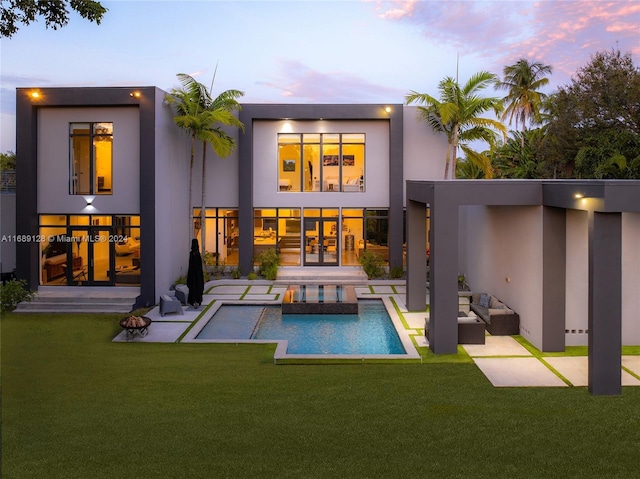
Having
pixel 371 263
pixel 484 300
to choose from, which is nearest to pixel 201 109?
pixel 371 263

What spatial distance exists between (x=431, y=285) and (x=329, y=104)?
12360mm

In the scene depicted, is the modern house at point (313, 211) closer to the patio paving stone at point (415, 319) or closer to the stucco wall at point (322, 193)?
the stucco wall at point (322, 193)

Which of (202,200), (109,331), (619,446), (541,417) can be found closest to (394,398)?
(541,417)

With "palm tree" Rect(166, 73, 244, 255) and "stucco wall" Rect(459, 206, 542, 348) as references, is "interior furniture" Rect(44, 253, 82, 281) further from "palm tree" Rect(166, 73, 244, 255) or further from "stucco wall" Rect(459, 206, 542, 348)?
"stucco wall" Rect(459, 206, 542, 348)

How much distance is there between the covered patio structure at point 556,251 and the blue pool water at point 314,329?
1.87m

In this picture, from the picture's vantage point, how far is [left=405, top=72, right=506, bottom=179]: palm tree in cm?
2242

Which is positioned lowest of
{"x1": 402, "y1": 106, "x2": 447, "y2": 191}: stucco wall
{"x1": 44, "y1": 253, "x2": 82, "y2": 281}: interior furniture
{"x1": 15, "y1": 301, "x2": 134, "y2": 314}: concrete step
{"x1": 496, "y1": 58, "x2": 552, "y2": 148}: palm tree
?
{"x1": 15, "y1": 301, "x2": 134, "y2": 314}: concrete step

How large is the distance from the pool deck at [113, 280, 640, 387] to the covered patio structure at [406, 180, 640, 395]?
72 cm

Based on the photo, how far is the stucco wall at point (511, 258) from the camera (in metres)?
13.5

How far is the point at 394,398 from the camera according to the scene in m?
9.98

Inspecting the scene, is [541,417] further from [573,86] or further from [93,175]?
[573,86]

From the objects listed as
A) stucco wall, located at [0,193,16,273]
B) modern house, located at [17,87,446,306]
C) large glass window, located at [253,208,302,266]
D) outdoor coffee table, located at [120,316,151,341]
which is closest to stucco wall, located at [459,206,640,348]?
modern house, located at [17,87,446,306]

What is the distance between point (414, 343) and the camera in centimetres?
1405

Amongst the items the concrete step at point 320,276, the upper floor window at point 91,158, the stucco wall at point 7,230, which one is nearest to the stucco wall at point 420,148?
the concrete step at point 320,276
